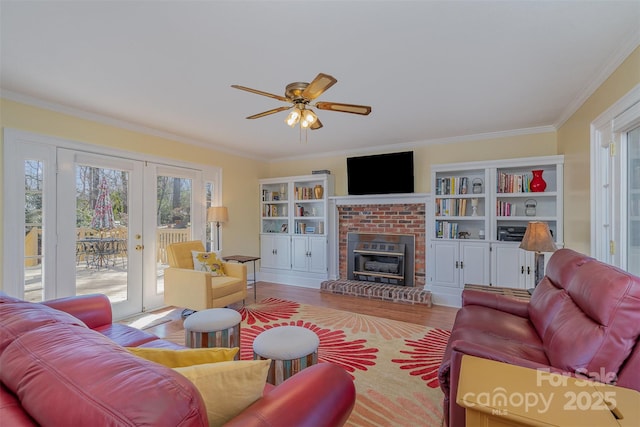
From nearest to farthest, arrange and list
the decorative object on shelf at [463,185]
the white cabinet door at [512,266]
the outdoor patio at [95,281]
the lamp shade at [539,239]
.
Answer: the lamp shade at [539,239], the outdoor patio at [95,281], the white cabinet door at [512,266], the decorative object on shelf at [463,185]

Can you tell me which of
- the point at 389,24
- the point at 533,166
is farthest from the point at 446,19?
the point at 533,166

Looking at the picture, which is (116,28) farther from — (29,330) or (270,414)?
(270,414)

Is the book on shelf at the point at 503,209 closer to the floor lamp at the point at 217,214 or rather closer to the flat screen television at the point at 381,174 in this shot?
the flat screen television at the point at 381,174

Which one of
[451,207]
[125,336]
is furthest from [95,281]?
[451,207]

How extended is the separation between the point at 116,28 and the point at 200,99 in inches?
42.7

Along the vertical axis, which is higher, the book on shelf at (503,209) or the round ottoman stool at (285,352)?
the book on shelf at (503,209)

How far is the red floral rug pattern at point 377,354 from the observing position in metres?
1.89

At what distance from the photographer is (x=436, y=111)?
128 inches

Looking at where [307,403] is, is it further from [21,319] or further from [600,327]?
[600,327]

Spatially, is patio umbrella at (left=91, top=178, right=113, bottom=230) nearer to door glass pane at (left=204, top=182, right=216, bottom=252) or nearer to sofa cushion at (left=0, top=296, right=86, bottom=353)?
Result: door glass pane at (left=204, top=182, right=216, bottom=252)

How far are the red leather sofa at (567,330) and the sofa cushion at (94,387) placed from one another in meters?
1.27

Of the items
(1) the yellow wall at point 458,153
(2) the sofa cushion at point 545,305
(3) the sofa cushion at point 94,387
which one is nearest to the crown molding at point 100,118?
(1) the yellow wall at point 458,153

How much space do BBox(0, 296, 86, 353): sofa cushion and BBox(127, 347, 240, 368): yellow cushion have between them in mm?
289

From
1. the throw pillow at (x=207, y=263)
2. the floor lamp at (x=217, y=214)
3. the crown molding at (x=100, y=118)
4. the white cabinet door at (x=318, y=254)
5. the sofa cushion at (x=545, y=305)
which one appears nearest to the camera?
the sofa cushion at (x=545, y=305)
